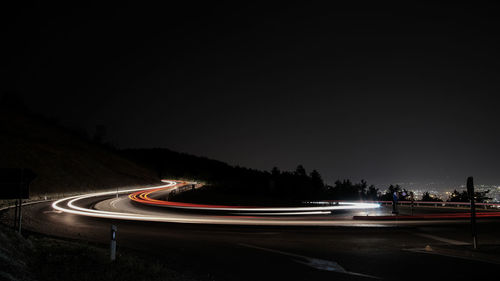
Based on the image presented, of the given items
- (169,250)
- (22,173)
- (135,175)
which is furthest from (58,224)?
(135,175)

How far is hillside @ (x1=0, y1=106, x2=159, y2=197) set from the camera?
1984 inches

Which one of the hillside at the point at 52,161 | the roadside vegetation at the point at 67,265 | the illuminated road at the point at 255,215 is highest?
the hillside at the point at 52,161

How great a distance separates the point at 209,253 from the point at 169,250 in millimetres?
1341

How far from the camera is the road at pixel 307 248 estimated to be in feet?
28.1

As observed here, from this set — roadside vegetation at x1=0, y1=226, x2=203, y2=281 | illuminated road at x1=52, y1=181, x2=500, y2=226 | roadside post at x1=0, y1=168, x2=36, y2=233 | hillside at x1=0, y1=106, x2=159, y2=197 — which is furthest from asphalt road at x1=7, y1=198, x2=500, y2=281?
hillside at x1=0, y1=106, x2=159, y2=197

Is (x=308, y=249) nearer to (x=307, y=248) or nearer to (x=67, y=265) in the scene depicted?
(x=307, y=248)

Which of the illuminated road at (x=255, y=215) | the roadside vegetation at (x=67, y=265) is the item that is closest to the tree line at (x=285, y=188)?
the illuminated road at (x=255, y=215)

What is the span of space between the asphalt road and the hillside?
3397 cm

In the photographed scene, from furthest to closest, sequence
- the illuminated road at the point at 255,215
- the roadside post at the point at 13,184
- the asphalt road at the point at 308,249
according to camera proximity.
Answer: the illuminated road at the point at 255,215
the roadside post at the point at 13,184
the asphalt road at the point at 308,249

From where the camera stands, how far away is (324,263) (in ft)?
30.9

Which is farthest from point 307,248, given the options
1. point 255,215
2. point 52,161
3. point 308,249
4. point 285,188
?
point 52,161

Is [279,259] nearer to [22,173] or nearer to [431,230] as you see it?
[22,173]

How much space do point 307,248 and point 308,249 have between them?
0.17 m

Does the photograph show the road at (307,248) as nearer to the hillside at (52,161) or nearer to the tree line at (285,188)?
the tree line at (285,188)
